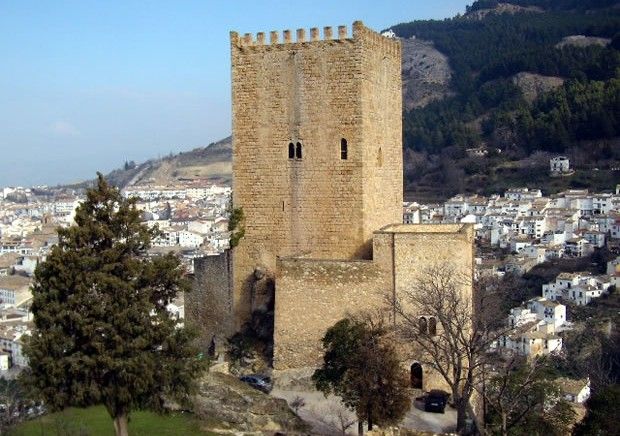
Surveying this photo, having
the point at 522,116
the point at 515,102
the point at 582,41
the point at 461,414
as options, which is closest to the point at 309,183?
the point at 461,414

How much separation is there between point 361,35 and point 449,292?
5890mm

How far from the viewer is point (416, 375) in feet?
56.4

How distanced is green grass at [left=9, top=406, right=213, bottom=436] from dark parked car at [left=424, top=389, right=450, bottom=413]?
4.52 metres

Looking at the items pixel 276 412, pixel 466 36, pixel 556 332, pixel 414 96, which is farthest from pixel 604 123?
pixel 466 36

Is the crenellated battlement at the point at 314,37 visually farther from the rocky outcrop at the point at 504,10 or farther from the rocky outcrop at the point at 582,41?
the rocky outcrop at the point at 504,10

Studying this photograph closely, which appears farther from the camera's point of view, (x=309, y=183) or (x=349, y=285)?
(x=309, y=183)

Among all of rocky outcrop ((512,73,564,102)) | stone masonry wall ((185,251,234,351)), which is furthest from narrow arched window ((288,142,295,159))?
rocky outcrop ((512,73,564,102))

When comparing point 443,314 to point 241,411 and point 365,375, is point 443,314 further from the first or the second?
point 241,411

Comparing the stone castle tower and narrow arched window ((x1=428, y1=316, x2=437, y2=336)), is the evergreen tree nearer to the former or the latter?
narrow arched window ((x1=428, y1=316, x2=437, y2=336))

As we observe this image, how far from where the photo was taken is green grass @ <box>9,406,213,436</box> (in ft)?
46.6

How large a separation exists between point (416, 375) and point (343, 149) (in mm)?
4983

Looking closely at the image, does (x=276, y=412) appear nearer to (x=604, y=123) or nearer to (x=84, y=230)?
(x=84, y=230)

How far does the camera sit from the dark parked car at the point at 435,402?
16438 millimetres

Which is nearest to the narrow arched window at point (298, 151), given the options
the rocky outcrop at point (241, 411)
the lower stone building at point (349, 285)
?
the lower stone building at point (349, 285)
